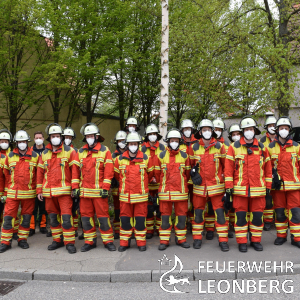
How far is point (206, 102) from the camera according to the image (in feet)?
42.7

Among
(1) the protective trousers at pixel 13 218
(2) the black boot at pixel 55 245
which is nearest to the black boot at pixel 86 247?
(2) the black boot at pixel 55 245

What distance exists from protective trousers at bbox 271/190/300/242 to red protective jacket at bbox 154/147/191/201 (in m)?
1.76

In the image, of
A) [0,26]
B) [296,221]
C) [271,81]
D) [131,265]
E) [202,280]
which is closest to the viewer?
[202,280]

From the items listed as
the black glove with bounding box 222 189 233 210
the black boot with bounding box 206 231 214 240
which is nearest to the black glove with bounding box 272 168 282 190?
the black glove with bounding box 222 189 233 210

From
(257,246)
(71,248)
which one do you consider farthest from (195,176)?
(71,248)

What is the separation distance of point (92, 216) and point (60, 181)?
87 centimetres

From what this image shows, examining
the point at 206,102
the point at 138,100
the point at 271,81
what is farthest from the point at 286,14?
the point at 138,100

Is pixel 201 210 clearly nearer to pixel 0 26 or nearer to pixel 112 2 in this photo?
pixel 0 26

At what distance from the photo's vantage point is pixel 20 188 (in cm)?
591

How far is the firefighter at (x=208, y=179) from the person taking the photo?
5613 millimetres

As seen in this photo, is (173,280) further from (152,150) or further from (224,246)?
(152,150)

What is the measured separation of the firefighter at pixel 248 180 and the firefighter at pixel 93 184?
2.18 m

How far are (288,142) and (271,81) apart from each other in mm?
5017

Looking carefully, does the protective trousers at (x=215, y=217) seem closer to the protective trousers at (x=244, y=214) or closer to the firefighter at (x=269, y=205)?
the protective trousers at (x=244, y=214)
